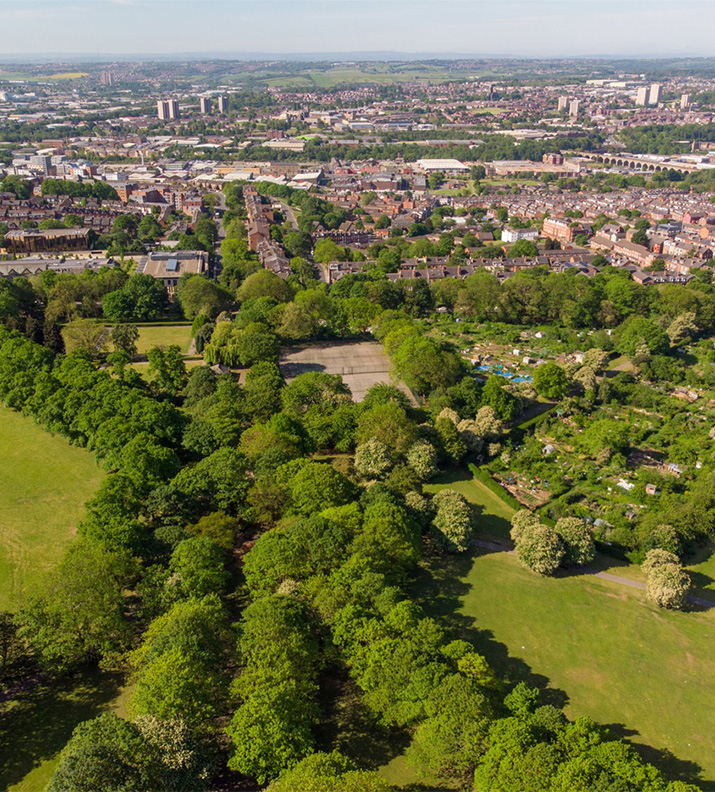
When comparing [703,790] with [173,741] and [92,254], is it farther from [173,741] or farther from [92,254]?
[92,254]

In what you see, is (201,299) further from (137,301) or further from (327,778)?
(327,778)

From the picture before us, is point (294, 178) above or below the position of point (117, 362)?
above

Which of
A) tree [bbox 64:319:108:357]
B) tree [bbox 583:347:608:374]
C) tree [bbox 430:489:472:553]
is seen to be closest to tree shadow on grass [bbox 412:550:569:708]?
tree [bbox 430:489:472:553]

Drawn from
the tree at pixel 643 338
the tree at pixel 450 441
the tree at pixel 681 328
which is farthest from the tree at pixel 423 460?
the tree at pixel 681 328

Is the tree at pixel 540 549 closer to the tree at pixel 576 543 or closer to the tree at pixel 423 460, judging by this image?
A: the tree at pixel 576 543

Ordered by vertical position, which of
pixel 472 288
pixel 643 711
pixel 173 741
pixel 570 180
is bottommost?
pixel 643 711

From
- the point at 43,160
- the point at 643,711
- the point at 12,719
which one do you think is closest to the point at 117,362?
the point at 12,719
